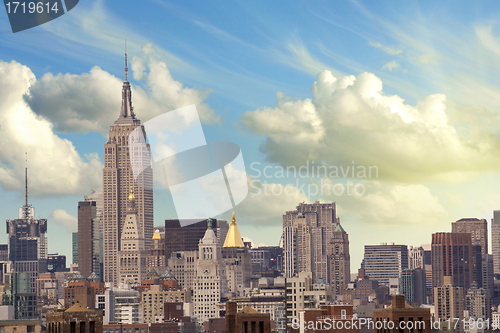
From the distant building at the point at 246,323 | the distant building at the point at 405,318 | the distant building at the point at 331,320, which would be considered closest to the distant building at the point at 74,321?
the distant building at the point at 246,323

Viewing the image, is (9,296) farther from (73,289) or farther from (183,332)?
(183,332)

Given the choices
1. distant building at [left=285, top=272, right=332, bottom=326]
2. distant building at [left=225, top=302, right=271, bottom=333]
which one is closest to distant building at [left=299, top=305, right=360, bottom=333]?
distant building at [left=225, top=302, right=271, bottom=333]

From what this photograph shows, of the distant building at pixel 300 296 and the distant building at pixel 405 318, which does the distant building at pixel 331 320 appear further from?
the distant building at pixel 300 296

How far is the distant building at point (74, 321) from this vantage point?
39781mm

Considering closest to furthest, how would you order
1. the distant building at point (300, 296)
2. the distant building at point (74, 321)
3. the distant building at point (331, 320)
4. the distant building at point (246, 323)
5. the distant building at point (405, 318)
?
1. the distant building at point (74, 321)
2. the distant building at point (246, 323)
3. the distant building at point (405, 318)
4. the distant building at point (331, 320)
5. the distant building at point (300, 296)

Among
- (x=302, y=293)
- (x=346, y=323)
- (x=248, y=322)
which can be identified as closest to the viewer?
(x=248, y=322)

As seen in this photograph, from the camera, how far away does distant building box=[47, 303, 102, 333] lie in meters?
39.8

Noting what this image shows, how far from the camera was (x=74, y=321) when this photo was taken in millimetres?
40062

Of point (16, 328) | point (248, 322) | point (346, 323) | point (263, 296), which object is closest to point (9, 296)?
point (263, 296)

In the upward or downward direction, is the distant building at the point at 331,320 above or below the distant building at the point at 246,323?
below

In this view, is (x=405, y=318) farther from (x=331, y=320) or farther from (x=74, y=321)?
(x=331, y=320)

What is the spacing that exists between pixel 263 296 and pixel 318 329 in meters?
122

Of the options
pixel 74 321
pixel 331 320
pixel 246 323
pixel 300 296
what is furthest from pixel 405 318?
pixel 300 296

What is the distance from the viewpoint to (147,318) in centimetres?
17612
